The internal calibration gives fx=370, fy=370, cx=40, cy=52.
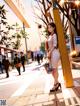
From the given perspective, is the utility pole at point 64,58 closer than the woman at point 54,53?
No

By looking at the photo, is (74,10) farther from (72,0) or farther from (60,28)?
(60,28)

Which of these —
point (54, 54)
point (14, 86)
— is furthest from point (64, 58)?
point (14, 86)

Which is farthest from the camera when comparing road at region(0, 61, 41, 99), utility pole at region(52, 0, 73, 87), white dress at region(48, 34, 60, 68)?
road at region(0, 61, 41, 99)

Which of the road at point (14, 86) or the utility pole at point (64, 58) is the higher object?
the utility pole at point (64, 58)

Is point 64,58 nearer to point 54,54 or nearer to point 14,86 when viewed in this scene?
point 54,54

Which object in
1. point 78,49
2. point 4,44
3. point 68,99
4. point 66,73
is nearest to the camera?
point 68,99

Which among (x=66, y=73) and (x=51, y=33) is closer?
(x=51, y=33)

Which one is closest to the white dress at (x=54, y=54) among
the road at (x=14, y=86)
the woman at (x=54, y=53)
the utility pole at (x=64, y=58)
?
the woman at (x=54, y=53)

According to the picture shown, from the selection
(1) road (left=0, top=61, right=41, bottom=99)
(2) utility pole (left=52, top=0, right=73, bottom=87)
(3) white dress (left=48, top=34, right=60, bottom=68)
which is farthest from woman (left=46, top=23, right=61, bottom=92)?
(1) road (left=0, top=61, right=41, bottom=99)

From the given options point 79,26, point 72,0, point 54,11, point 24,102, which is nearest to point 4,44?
point 79,26

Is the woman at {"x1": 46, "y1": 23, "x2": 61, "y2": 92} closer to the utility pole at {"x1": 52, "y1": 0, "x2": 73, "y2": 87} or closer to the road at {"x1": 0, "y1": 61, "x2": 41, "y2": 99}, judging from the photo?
the utility pole at {"x1": 52, "y1": 0, "x2": 73, "y2": 87}

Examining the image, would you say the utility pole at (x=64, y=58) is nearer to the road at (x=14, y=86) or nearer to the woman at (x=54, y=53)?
the woman at (x=54, y=53)

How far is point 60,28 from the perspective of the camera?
1059cm

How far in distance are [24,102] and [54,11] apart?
143 inches
